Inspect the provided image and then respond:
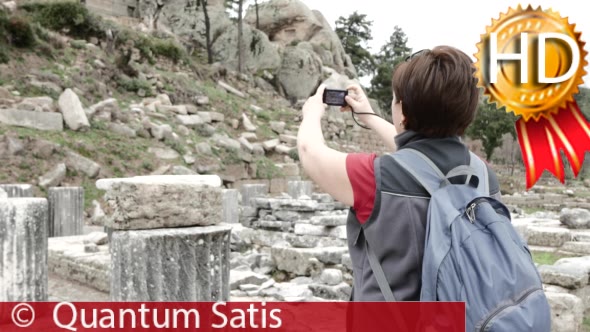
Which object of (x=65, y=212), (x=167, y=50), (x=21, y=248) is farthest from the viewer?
(x=167, y=50)

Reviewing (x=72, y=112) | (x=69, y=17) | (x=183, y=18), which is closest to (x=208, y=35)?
(x=183, y=18)

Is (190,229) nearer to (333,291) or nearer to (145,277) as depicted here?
(145,277)

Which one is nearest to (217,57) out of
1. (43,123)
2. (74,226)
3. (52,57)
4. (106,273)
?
(52,57)

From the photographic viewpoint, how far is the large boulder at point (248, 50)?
102 ft

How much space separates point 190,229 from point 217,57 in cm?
2880

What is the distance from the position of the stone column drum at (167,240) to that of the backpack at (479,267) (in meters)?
1.89

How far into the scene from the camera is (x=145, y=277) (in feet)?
10.3

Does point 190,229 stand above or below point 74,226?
above

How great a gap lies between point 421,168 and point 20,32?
64.1 feet

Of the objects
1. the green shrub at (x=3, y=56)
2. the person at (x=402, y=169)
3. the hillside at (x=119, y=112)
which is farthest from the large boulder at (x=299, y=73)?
the person at (x=402, y=169)

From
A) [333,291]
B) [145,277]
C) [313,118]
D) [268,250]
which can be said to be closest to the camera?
[313,118]

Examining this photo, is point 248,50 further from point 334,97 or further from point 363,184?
point 363,184

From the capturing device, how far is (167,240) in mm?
3170

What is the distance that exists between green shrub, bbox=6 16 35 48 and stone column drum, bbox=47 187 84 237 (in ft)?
33.0
